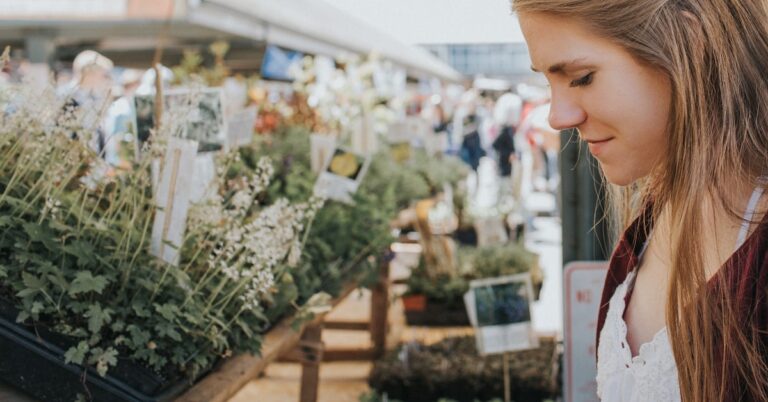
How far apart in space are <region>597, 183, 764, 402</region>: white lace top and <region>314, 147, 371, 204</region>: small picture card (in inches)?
81.3

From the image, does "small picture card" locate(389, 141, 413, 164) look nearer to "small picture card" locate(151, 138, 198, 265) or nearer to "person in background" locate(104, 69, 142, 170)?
"person in background" locate(104, 69, 142, 170)

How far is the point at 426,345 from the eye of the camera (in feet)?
14.3

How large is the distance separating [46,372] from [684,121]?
3.31ft

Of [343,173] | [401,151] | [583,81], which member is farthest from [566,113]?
[401,151]

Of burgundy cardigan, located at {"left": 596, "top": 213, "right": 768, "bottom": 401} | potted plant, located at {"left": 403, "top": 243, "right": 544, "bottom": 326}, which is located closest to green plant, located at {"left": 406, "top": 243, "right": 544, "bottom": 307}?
potted plant, located at {"left": 403, "top": 243, "right": 544, "bottom": 326}

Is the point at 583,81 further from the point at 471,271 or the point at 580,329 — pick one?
the point at 471,271

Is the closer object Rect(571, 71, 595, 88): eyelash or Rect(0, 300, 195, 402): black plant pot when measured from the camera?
Rect(571, 71, 595, 88): eyelash

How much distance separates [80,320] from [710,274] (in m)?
0.97

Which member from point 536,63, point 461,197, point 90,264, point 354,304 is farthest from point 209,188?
point 461,197

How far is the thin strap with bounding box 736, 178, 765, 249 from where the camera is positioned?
107cm

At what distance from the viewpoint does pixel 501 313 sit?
3.19 m

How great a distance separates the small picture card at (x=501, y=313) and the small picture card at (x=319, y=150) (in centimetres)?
72

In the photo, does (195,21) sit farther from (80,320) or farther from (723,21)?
(723,21)

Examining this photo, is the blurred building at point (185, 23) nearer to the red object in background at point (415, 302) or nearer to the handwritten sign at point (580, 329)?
the red object in background at point (415, 302)
